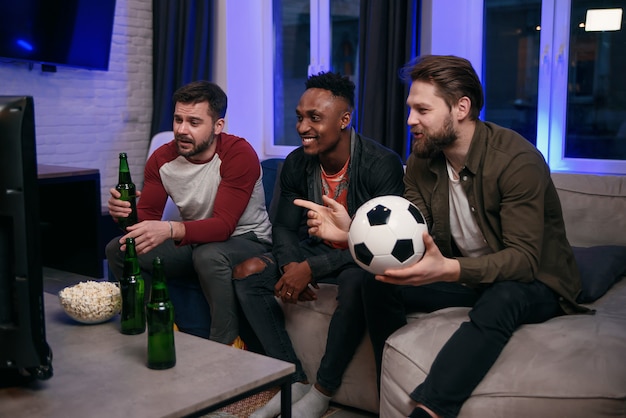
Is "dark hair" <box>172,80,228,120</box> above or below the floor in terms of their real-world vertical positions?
above

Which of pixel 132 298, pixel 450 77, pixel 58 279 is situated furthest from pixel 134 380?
pixel 58 279

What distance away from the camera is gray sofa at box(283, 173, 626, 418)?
5.22ft

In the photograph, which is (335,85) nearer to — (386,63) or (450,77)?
(450,77)

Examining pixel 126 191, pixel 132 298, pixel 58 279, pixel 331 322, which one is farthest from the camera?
pixel 58 279

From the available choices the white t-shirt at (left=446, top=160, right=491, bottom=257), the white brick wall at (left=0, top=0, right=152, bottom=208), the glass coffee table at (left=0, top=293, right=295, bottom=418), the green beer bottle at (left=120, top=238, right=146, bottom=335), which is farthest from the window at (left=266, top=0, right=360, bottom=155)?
the glass coffee table at (left=0, top=293, right=295, bottom=418)

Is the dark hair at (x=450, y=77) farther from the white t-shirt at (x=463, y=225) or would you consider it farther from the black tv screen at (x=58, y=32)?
the black tv screen at (x=58, y=32)

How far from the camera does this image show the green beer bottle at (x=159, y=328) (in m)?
1.39

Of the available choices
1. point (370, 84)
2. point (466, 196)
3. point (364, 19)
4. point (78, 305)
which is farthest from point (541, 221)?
point (364, 19)

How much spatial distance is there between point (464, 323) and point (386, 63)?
212 cm

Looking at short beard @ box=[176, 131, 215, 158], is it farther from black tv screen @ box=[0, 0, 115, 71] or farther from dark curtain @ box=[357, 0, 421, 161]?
black tv screen @ box=[0, 0, 115, 71]

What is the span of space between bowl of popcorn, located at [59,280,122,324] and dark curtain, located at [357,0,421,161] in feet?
6.81

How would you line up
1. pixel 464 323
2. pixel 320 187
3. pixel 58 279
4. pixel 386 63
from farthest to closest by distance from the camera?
pixel 58 279 < pixel 386 63 < pixel 320 187 < pixel 464 323

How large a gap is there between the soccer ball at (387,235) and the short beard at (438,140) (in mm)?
265

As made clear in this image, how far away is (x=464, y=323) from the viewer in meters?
1.73
